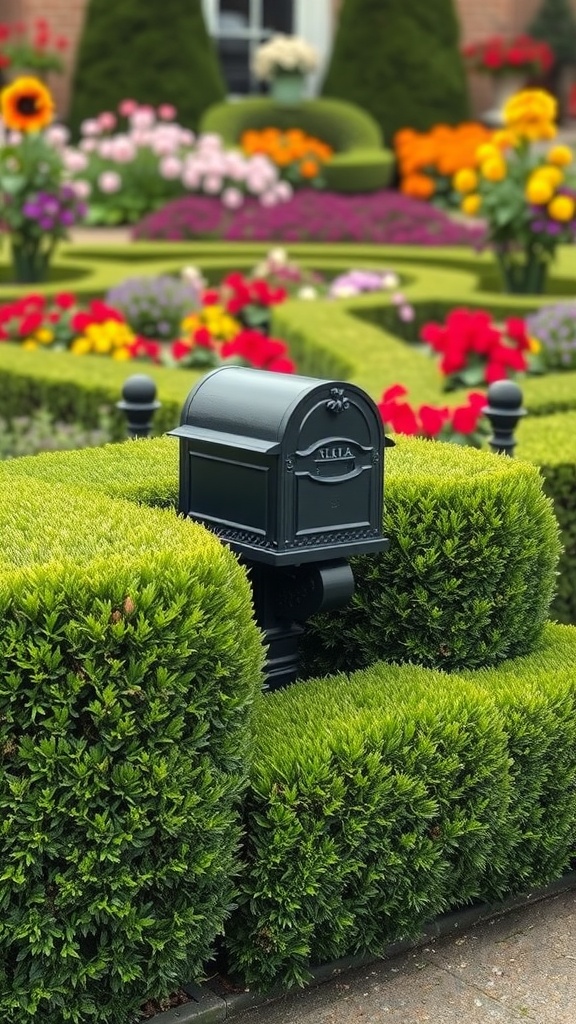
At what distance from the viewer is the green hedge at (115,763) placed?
243 cm

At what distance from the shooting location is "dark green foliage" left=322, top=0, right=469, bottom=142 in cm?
2009

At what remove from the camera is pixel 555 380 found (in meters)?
6.11

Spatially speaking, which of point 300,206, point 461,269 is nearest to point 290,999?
point 461,269

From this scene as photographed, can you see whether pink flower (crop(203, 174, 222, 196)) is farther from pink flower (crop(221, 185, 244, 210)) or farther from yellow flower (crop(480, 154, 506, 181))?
yellow flower (crop(480, 154, 506, 181))

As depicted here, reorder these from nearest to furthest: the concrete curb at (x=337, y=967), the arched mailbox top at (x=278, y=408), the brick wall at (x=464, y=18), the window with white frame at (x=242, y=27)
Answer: the concrete curb at (x=337, y=967), the arched mailbox top at (x=278, y=408), the brick wall at (x=464, y=18), the window with white frame at (x=242, y=27)

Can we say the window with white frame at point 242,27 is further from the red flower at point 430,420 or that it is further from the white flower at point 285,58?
the red flower at point 430,420

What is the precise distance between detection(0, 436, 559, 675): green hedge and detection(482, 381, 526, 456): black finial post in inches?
37.6

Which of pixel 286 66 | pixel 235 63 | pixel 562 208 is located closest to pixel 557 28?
pixel 235 63

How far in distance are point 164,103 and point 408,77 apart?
3610 millimetres

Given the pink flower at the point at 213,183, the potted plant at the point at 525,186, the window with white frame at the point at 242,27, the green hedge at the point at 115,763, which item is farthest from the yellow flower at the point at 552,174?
the window with white frame at the point at 242,27

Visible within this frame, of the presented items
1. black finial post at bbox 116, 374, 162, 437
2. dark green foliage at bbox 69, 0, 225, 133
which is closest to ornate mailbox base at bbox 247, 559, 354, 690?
black finial post at bbox 116, 374, 162, 437

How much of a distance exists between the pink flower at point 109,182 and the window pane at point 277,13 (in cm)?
646

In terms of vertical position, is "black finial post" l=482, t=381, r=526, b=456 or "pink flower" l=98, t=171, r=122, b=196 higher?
"black finial post" l=482, t=381, r=526, b=456

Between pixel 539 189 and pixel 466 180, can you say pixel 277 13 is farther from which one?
pixel 539 189
